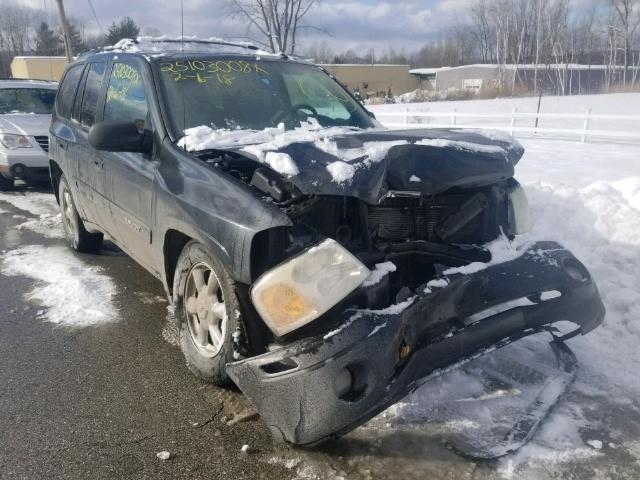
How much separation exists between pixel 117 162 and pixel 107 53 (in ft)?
4.13

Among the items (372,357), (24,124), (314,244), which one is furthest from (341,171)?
(24,124)

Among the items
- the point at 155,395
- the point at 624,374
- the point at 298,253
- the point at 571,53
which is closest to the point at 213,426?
the point at 155,395

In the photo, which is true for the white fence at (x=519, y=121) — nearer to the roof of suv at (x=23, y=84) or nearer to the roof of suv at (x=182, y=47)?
the roof of suv at (x=23, y=84)

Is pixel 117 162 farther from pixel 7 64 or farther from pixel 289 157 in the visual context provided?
pixel 7 64

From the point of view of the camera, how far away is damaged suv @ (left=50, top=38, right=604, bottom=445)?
2.26 meters

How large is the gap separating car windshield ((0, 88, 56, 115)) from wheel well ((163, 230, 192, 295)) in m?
8.18

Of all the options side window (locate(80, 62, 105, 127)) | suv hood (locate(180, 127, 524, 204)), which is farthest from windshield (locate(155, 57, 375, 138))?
side window (locate(80, 62, 105, 127))

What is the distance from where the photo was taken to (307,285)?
2275mm

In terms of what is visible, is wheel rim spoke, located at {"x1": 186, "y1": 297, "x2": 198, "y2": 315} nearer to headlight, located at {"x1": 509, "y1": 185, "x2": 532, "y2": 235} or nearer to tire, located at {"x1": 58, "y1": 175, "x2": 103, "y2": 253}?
headlight, located at {"x1": 509, "y1": 185, "x2": 532, "y2": 235}

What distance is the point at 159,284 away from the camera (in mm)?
4855

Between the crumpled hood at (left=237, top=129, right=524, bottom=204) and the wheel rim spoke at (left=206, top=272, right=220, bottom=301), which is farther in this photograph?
the wheel rim spoke at (left=206, top=272, right=220, bottom=301)

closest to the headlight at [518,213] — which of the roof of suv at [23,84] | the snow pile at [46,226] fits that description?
Answer: the snow pile at [46,226]

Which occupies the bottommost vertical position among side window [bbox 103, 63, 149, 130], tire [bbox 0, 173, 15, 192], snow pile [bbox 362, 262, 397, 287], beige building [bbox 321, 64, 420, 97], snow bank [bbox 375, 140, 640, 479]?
snow bank [bbox 375, 140, 640, 479]

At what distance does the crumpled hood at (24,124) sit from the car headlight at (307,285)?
26.9 feet
